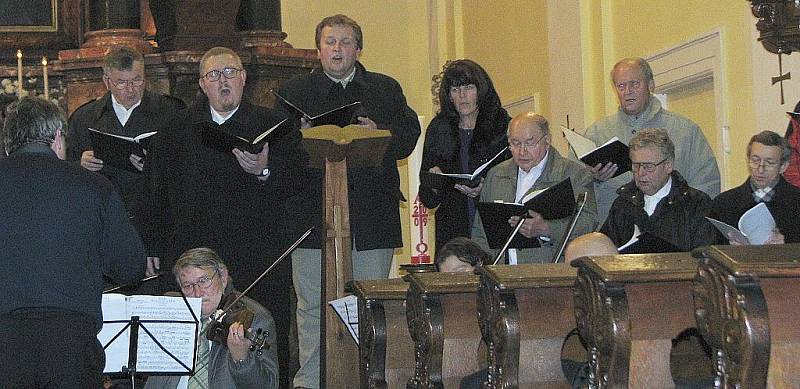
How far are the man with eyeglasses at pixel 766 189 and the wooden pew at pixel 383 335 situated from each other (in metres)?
Answer: 1.43

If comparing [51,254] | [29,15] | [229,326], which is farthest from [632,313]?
[29,15]

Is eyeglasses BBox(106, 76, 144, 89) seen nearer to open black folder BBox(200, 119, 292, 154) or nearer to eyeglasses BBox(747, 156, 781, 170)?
open black folder BBox(200, 119, 292, 154)

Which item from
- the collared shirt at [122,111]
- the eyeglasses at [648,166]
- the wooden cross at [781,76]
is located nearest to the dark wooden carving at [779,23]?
the wooden cross at [781,76]

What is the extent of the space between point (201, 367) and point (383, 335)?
0.84m

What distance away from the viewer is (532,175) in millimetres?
6602

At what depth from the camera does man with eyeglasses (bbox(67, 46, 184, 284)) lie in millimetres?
7270

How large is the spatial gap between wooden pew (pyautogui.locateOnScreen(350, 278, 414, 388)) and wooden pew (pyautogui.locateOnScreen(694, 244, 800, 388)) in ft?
8.38

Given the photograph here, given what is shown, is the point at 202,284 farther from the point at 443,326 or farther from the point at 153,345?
the point at 443,326

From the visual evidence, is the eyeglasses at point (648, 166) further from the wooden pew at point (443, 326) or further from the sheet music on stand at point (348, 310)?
the sheet music on stand at point (348, 310)

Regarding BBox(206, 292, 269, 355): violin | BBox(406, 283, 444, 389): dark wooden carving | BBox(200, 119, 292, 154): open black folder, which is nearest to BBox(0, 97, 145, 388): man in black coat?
BBox(206, 292, 269, 355): violin

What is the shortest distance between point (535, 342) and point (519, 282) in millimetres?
395

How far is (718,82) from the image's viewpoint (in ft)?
26.3

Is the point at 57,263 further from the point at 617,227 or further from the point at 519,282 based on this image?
the point at 617,227

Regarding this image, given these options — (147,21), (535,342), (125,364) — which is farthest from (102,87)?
(535,342)
